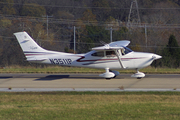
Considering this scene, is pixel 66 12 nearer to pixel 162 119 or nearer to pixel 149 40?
pixel 149 40

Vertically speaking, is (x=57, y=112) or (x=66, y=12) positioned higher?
(x=66, y=12)

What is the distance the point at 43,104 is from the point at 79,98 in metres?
1.79

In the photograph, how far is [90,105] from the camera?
31.8 ft

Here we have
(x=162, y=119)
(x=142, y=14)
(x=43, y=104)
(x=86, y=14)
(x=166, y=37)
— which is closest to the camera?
(x=162, y=119)

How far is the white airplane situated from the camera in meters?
17.8

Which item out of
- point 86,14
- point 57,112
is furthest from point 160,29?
point 57,112

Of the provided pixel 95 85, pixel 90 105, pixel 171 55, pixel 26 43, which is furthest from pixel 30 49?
pixel 171 55

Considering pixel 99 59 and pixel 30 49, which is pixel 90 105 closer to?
pixel 99 59

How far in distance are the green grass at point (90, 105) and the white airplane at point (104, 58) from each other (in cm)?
578

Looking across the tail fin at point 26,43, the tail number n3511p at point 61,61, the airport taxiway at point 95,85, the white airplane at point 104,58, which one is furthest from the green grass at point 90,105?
the tail fin at point 26,43

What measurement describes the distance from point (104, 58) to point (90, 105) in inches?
346

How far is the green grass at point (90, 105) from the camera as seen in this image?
8125 millimetres

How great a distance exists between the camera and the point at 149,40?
38.8 m

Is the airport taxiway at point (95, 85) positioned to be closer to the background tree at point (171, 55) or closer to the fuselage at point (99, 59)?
the fuselage at point (99, 59)
